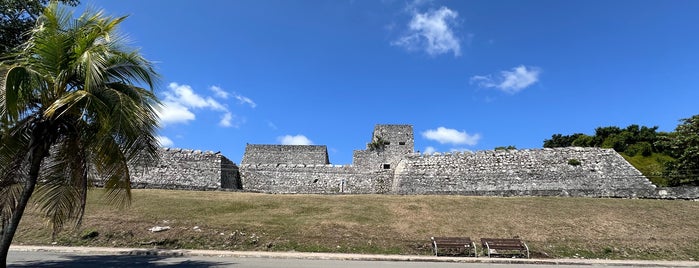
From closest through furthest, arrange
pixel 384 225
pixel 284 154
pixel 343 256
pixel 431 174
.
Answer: pixel 343 256 → pixel 384 225 → pixel 431 174 → pixel 284 154

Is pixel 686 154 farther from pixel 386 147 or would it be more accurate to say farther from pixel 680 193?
pixel 386 147

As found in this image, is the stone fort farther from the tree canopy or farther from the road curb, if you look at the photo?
the road curb

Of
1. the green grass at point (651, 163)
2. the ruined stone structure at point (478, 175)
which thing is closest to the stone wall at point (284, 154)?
the ruined stone structure at point (478, 175)

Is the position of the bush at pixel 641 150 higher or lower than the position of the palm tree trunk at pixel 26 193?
higher

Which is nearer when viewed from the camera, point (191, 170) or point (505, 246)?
point (505, 246)

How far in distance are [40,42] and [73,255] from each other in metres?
7.16

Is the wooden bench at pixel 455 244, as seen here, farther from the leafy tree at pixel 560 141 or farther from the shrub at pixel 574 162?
the leafy tree at pixel 560 141

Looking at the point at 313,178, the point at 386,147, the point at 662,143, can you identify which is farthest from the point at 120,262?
the point at 662,143

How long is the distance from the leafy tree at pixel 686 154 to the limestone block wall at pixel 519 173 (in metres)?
3.31

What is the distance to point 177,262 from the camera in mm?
10453

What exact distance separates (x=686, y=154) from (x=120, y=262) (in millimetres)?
30307

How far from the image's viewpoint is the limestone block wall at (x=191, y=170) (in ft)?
86.3

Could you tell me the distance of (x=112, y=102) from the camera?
684 centimetres

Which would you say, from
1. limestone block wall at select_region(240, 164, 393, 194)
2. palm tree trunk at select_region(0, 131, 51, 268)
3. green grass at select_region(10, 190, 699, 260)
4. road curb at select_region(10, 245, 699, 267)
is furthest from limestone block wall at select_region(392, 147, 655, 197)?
palm tree trunk at select_region(0, 131, 51, 268)
